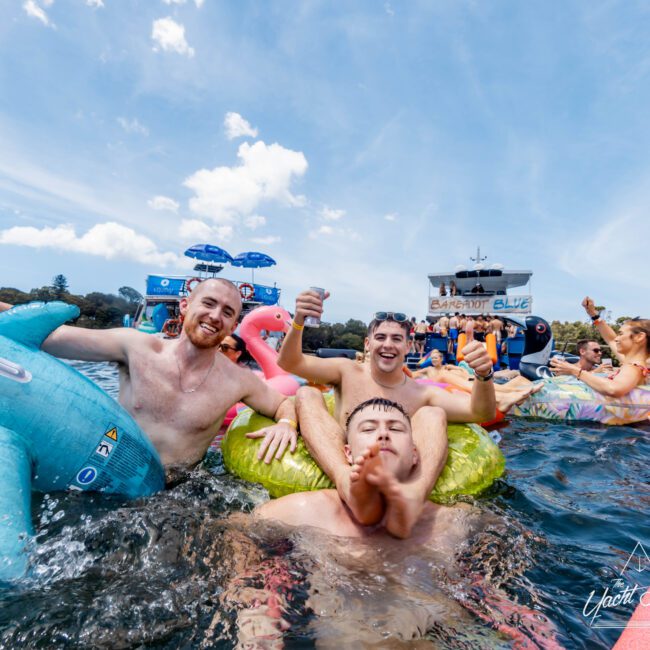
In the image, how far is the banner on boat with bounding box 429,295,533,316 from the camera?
22.5 m

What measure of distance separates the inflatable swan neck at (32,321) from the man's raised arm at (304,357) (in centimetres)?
136

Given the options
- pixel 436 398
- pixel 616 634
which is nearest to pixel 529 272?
pixel 436 398

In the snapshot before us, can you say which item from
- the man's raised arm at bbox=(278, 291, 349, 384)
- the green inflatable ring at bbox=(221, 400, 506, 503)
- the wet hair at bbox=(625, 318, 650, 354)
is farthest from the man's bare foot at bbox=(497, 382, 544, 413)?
the man's raised arm at bbox=(278, 291, 349, 384)

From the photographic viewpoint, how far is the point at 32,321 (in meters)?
2.21

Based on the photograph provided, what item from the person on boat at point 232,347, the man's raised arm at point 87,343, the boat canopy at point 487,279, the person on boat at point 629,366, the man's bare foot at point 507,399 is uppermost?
the boat canopy at point 487,279

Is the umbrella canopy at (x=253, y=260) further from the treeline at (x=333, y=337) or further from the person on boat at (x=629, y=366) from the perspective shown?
the person on boat at (x=629, y=366)

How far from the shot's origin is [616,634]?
1.61m

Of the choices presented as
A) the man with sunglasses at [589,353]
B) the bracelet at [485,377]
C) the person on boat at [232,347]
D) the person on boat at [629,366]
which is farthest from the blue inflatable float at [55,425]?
the man with sunglasses at [589,353]

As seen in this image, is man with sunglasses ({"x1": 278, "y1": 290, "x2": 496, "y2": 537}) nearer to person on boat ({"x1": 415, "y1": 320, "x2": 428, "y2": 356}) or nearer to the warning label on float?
the warning label on float

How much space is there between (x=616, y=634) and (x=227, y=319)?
2.55 meters

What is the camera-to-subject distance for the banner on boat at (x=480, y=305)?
22.5 meters

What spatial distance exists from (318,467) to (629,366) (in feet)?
17.1

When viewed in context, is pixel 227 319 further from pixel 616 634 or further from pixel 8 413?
pixel 616 634

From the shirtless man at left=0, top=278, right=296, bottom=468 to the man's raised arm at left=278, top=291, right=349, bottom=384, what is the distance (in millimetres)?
419
